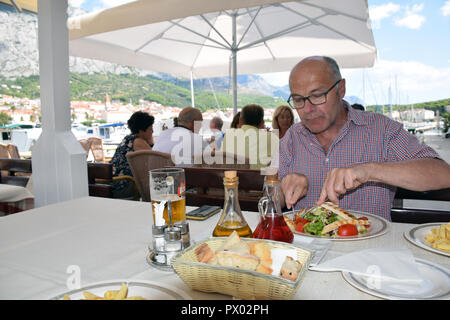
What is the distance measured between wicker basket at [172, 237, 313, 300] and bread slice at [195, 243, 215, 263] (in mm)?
11

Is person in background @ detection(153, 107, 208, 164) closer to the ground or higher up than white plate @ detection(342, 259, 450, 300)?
higher up

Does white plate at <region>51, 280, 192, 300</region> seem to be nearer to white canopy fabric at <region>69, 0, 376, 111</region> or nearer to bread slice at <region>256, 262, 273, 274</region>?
bread slice at <region>256, 262, 273, 274</region>

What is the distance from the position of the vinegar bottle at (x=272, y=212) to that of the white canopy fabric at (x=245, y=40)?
3.56m

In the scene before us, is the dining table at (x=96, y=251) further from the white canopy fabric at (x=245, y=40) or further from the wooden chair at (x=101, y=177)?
the white canopy fabric at (x=245, y=40)

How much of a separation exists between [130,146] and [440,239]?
3598 mm

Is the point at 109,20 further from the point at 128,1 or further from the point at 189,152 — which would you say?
the point at 189,152

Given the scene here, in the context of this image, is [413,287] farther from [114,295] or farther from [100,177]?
[100,177]

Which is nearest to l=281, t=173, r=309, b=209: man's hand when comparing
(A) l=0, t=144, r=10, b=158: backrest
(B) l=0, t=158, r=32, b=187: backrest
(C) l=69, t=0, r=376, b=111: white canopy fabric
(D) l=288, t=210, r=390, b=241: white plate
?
(D) l=288, t=210, r=390, b=241: white plate

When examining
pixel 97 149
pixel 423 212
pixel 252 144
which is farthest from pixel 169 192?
pixel 97 149

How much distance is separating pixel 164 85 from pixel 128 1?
2146cm

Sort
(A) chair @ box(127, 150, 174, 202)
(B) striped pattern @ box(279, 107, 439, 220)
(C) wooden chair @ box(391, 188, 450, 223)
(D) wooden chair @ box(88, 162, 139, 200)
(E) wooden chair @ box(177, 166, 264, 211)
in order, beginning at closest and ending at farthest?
A: 1. (B) striped pattern @ box(279, 107, 439, 220)
2. (C) wooden chair @ box(391, 188, 450, 223)
3. (E) wooden chair @ box(177, 166, 264, 211)
4. (D) wooden chair @ box(88, 162, 139, 200)
5. (A) chair @ box(127, 150, 174, 202)

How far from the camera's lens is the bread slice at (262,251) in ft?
2.32

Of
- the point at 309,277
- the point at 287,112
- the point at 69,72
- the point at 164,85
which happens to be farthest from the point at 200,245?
the point at 164,85

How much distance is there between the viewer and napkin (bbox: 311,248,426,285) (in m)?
0.72
